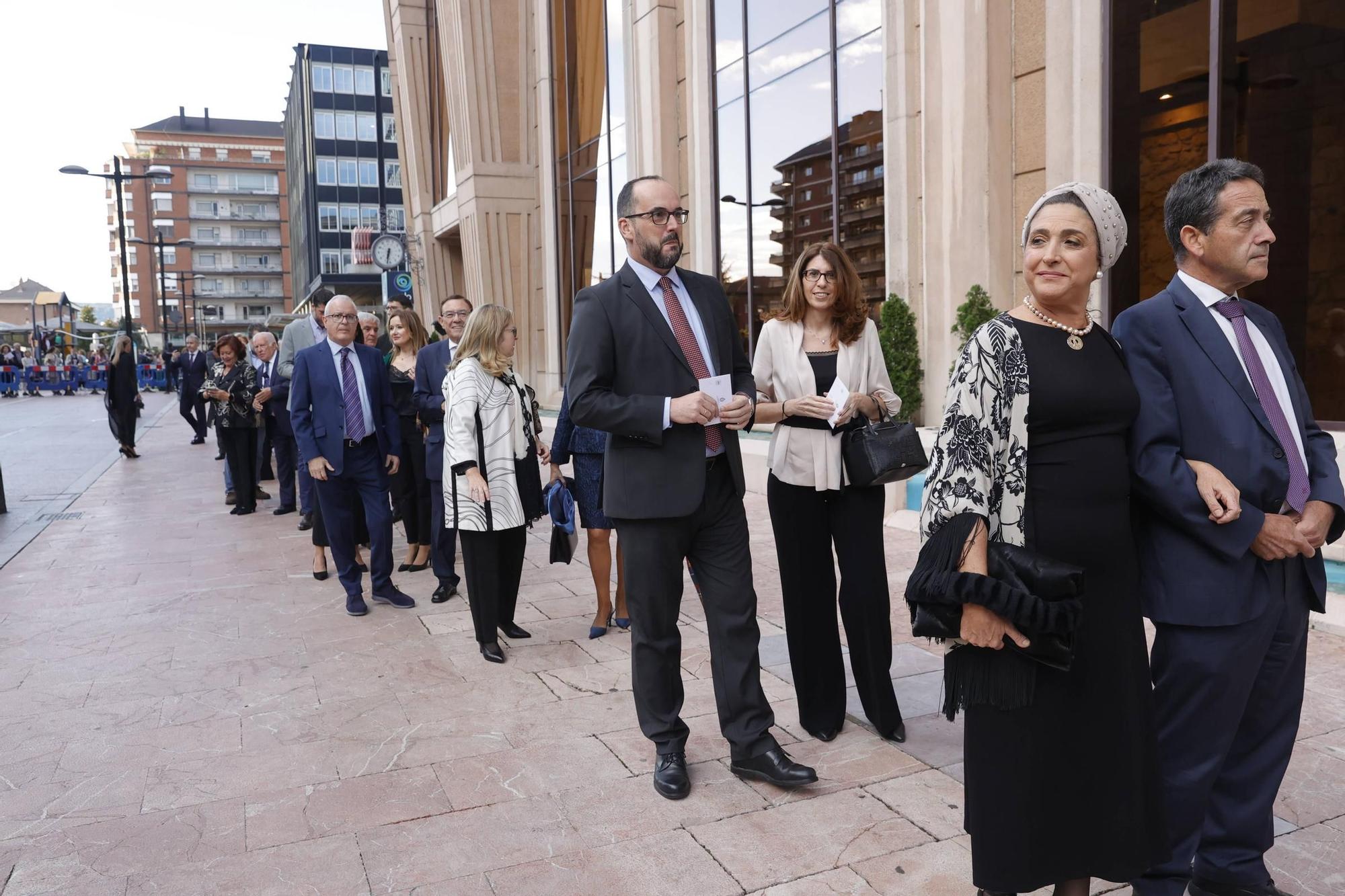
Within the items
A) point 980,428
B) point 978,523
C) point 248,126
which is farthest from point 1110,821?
point 248,126

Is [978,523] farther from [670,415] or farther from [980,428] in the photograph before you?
[670,415]

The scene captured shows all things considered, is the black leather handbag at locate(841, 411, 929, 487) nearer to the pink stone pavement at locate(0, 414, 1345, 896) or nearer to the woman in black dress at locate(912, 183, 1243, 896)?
the pink stone pavement at locate(0, 414, 1345, 896)

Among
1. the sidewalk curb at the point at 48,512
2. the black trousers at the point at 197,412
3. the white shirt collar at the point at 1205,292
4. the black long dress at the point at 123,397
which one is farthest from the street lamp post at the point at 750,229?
the black trousers at the point at 197,412

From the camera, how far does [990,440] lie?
239cm

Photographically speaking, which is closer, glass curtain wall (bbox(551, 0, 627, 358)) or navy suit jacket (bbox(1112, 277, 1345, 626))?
navy suit jacket (bbox(1112, 277, 1345, 626))

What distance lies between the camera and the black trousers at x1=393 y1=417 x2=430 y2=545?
311 inches

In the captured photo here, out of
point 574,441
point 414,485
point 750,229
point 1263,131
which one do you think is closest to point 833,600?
point 574,441

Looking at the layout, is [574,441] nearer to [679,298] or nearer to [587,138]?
[679,298]

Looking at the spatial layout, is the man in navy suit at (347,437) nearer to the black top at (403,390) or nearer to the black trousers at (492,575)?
the black top at (403,390)

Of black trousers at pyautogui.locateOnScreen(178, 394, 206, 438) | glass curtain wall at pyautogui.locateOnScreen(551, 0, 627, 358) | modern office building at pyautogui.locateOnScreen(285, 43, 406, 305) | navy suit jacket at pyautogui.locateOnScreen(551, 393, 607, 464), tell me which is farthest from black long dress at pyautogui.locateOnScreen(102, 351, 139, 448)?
modern office building at pyautogui.locateOnScreen(285, 43, 406, 305)

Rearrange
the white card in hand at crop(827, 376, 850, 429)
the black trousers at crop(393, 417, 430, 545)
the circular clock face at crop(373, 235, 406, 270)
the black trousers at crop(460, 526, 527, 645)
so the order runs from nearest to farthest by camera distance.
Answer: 1. the white card in hand at crop(827, 376, 850, 429)
2. the black trousers at crop(460, 526, 527, 645)
3. the black trousers at crop(393, 417, 430, 545)
4. the circular clock face at crop(373, 235, 406, 270)

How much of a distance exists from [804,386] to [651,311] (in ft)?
2.74

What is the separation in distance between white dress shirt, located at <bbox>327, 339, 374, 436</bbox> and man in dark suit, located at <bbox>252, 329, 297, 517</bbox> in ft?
13.3

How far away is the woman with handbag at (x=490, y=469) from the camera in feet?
18.2
